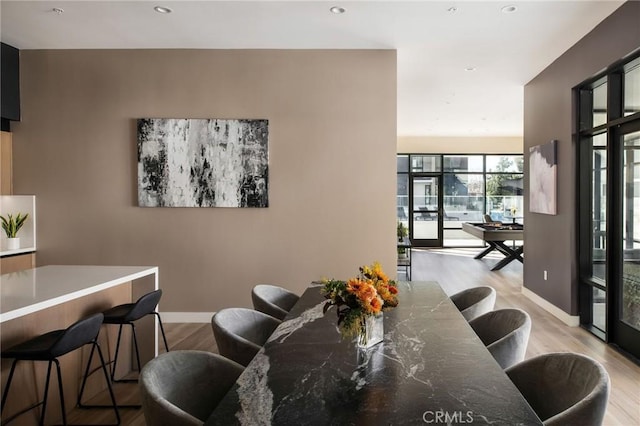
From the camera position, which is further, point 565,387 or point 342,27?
point 342,27

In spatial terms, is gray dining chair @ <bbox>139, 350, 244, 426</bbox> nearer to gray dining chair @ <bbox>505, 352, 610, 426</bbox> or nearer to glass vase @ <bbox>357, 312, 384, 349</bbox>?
glass vase @ <bbox>357, 312, 384, 349</bbox>

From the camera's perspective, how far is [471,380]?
4.88ft

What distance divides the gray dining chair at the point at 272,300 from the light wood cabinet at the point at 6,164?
11.6ft

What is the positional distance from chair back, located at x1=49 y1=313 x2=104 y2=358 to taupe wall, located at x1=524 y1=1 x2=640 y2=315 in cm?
433

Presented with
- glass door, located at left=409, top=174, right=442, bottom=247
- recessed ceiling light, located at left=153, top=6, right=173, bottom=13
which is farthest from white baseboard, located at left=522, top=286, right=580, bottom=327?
glass door, located at left=409, top=174, right=442, bottom=247

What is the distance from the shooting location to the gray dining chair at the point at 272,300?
2.74 metres

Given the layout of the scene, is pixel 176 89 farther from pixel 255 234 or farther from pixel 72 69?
pixel 255 234

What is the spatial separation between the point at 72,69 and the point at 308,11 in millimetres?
2826

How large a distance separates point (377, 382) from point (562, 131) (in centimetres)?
454

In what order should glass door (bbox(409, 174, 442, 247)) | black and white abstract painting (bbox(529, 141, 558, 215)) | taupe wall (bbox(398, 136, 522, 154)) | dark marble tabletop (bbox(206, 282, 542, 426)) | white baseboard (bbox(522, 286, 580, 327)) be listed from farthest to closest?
glass door (bbox(409, 174, 442, 247)), taupe wall (bbox(398, 136, 522, 154)), black and white abstract painting (bbox(529, 141, 558, 215)), white baseboard (bbox(522, 286, 580, 327)), dark marble tabletop (bbox(206, 282, 542, 426))

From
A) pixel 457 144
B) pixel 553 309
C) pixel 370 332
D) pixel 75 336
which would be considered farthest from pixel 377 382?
pixel 457 144

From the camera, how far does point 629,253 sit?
12.6 ft

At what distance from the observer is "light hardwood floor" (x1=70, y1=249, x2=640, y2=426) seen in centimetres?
275

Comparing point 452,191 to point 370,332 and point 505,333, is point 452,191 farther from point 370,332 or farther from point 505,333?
point 370,332
